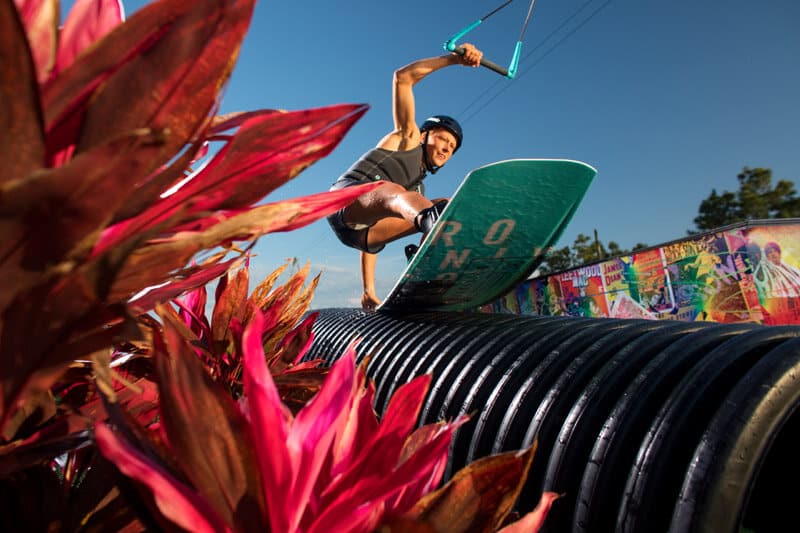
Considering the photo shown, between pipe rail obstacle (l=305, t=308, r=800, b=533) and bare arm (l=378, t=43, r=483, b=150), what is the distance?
117 inches

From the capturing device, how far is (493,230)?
292 cm

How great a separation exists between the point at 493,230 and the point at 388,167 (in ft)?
5.10

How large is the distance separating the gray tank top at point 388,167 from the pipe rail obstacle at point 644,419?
273 cm

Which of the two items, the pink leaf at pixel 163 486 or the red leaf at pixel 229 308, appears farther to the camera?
the red leaf at pixel 229 308

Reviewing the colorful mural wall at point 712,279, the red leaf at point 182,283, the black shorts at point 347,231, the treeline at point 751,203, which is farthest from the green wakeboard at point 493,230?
the treeline at point 751,203

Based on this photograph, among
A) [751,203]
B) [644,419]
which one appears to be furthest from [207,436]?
[751,203]

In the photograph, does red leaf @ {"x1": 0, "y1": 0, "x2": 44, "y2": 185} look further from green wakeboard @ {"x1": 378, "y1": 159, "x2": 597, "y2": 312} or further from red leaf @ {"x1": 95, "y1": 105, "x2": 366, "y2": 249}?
green wakeboard @ {"x1": 378, "y1": 159, "x2": 597, "y2": 312}

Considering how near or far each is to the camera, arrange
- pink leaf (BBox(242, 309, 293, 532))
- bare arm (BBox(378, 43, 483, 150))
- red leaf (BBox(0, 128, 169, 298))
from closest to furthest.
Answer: red leaf (BBox(0, 128, 169, 298)) < pink leaf (BBox(242, 309, 293, 532)) < bare arm (BBox(378, 43, 483, 150))

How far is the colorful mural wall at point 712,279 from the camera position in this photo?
887 centimetres

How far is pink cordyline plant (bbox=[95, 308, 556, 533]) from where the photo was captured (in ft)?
0.97

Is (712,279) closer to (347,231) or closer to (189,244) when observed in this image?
(347,231)

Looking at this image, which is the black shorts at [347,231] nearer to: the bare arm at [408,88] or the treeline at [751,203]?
the bare arm at [408,88]

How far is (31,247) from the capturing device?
240 millimetres

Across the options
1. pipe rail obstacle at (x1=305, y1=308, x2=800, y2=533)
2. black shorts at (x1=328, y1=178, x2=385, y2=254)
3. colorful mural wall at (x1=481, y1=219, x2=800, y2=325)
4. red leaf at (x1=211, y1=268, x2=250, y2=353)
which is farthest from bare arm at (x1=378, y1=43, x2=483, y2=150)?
colorful mural wall at (x1=481, y1=219, x2=800, y2=325)
